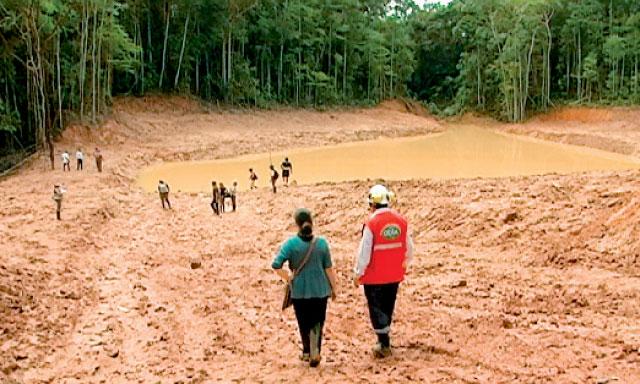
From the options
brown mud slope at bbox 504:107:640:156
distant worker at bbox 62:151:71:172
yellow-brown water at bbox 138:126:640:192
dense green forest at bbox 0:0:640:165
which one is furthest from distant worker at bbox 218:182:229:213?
brown mud slope at bbox 504:107:640:156

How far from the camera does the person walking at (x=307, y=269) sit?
5133 mm

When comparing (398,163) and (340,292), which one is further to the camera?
(398,163)

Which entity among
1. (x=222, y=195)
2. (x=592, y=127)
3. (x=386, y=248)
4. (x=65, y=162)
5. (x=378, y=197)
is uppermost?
(x=378, y=197)

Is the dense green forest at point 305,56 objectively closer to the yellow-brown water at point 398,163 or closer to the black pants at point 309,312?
the yellow-brown water at point 398,163

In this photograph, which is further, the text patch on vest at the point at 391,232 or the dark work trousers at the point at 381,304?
the dark work trousers at the point at 381,304

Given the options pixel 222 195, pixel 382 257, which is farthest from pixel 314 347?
pixel 222 195

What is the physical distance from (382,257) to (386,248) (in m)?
0.08

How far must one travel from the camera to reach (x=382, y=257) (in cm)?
532

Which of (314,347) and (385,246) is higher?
(385,246)

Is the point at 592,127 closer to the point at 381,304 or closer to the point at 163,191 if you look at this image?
the point at 163,191

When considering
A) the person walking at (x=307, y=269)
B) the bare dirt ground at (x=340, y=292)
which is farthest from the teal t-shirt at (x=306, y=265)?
the bare dirt ground at (x=340, y=292)

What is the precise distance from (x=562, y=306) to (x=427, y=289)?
5.72 ft

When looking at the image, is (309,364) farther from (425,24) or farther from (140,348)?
(425,24)

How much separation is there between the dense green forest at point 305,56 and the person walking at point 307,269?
77.4ft
